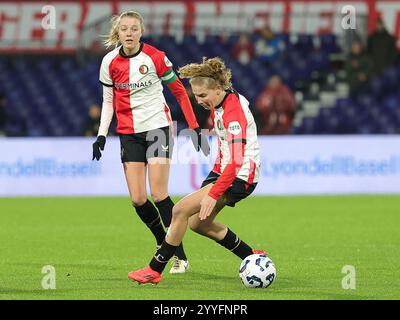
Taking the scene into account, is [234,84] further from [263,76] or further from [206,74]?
[206,74]

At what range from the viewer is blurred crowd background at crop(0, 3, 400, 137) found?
22.0 m

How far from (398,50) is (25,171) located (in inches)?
416

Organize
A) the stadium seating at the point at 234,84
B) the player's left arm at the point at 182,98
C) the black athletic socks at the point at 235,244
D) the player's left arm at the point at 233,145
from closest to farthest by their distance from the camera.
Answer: the player's left arm at the point at 233,145 → the black athletic socks at the point at 235,244 → the player's left arm at the point at 182,98 → the stadium seating at the point at 234,84

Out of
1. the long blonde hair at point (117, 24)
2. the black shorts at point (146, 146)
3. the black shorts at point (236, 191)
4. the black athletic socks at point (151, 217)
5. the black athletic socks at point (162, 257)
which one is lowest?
the black athletic socks at point (162, 257)

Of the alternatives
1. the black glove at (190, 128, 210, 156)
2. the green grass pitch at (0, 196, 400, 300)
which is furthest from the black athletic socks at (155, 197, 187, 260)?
the black glove at (190, 128, 210, 156)

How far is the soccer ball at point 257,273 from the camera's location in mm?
7871

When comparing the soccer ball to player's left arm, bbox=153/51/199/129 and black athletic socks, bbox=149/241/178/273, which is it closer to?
black athletic socks, bbox=149/241/178/273

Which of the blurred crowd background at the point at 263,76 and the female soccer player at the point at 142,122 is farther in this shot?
the blurred crowd background at the point at 263,76

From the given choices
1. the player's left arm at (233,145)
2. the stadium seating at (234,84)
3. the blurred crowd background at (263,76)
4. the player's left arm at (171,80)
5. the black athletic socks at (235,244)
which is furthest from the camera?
the blurred crowd background at (263,76)

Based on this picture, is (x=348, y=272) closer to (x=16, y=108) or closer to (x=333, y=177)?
(x=333, y=177)

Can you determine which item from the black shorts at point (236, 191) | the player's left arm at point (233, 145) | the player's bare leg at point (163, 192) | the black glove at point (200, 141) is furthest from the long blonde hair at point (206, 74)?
the player's bare leg at point (163, 192)

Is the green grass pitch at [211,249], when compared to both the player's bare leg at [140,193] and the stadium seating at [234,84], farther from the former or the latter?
the stadium seating at [234,84]

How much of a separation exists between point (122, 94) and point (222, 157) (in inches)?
51.6

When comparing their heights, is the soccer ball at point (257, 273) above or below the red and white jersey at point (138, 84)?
below
